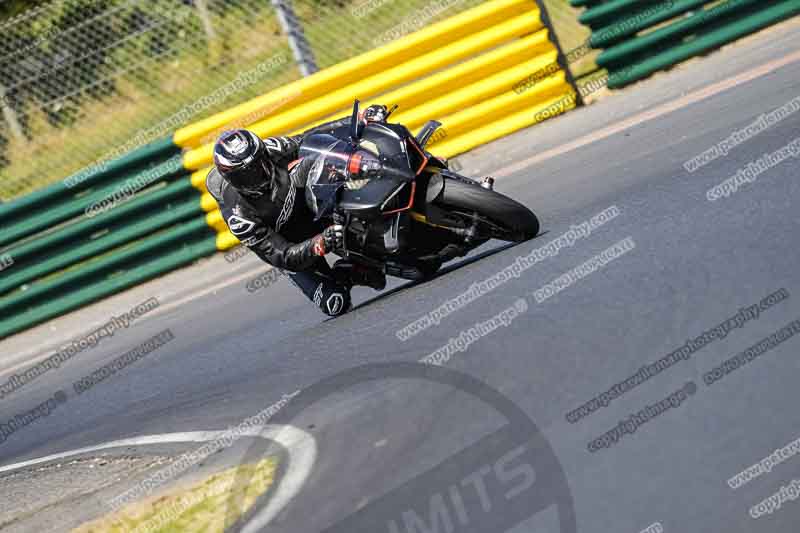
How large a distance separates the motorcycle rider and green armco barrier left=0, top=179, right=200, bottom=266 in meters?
3.67

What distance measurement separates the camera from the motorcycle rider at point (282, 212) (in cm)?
695

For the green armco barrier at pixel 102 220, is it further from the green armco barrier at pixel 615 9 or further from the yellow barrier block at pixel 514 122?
the green armco barrier at pixel 615 9

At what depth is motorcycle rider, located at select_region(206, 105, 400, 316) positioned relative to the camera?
6.95 meters

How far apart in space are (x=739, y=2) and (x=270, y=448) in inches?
286

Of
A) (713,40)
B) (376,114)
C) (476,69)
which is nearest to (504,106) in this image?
(476,69)

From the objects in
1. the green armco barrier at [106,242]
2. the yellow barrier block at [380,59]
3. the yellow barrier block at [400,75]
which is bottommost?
the green armco barrier at [106,242]

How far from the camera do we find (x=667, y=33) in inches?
429

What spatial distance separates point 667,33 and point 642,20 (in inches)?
11.0

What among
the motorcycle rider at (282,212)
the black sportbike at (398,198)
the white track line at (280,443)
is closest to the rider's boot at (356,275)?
the motorcycle rider at (282,212)

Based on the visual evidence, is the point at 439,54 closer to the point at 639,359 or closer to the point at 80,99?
the point at 80,99

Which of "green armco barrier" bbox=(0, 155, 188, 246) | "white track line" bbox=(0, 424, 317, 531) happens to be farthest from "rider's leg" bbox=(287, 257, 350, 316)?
"green armco barrier" bbox=(0, 155, 188, 246)

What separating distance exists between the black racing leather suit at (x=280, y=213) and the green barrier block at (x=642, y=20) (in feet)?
14.8

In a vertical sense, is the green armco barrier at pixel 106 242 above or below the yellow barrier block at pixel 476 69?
below

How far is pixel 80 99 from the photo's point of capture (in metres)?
11.6
